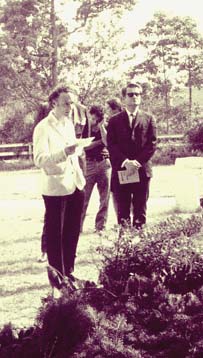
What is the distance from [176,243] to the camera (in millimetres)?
4559

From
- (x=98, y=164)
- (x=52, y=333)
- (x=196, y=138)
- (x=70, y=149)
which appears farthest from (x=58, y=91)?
(x=196, y=138)

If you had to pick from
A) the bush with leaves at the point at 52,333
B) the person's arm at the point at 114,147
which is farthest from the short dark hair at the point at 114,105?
the bush with leaves at the point at 52,333

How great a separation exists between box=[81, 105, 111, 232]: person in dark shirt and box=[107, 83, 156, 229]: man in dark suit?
1.20 m

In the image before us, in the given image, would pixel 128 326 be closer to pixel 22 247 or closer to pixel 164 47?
pixel 22 247

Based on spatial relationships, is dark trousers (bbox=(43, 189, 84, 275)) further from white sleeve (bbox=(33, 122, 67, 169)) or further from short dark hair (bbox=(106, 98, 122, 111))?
short dark hair (bbox=(106, 98, 122, 111))

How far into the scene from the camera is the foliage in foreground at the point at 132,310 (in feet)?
12.0

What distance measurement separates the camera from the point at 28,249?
30.6ft

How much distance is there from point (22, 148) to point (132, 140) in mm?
25843

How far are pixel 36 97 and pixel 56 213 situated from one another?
96.5ft

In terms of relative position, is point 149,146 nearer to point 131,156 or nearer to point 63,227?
point 131,156

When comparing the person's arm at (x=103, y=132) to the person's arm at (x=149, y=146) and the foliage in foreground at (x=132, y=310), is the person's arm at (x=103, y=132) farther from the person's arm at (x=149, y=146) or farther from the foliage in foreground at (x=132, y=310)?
the foliage in foreground at (x=132, y=310)

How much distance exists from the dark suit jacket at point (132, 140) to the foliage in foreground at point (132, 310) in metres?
3.70

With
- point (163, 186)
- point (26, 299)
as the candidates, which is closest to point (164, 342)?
point (26, 299)

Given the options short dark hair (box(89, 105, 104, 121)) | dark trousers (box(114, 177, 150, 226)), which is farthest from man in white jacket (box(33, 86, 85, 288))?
short dark hair (box(89, 105, 104, 121))
